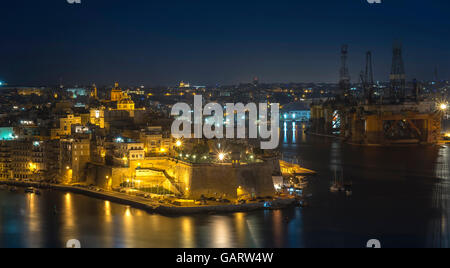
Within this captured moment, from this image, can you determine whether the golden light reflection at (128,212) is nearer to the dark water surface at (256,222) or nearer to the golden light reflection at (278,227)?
the dark water surface at (256,222)

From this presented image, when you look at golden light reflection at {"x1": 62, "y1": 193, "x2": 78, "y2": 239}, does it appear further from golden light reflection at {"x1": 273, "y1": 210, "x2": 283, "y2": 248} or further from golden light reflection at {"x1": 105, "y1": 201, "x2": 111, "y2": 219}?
Result: golden light reflection at {"x1": 273, "y1": 210, "x2": 283, "y2": 248}

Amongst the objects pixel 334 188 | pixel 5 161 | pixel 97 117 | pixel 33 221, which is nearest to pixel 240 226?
pixel 33 221

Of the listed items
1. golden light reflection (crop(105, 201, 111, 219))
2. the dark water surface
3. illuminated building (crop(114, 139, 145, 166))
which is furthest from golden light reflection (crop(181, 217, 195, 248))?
illuminated building (crop(114, 139, 145, 166))

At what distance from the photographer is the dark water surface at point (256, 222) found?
8.62 metres

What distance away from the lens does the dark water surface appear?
8.62 metres

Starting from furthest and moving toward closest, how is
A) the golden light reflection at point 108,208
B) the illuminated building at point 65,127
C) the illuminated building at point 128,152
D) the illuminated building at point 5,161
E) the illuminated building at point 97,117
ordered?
1. the illuminated building at point 97,117
2. the illuminated building at point 65,127
3. the illuminated building at point 5,161
4. the illuminated building at point 128,152
5. the golden light reflection at point 108,208

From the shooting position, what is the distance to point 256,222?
9391mm

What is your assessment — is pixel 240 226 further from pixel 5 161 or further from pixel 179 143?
pixel 5 161

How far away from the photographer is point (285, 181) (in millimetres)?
12258

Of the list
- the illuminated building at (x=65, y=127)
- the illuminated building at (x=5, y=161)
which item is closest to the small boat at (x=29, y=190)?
the illuminated building at (x=5, y=161)

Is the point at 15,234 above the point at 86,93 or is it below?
below

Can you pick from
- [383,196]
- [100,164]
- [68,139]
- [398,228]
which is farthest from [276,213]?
[68,139]

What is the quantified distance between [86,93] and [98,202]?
675 inches
